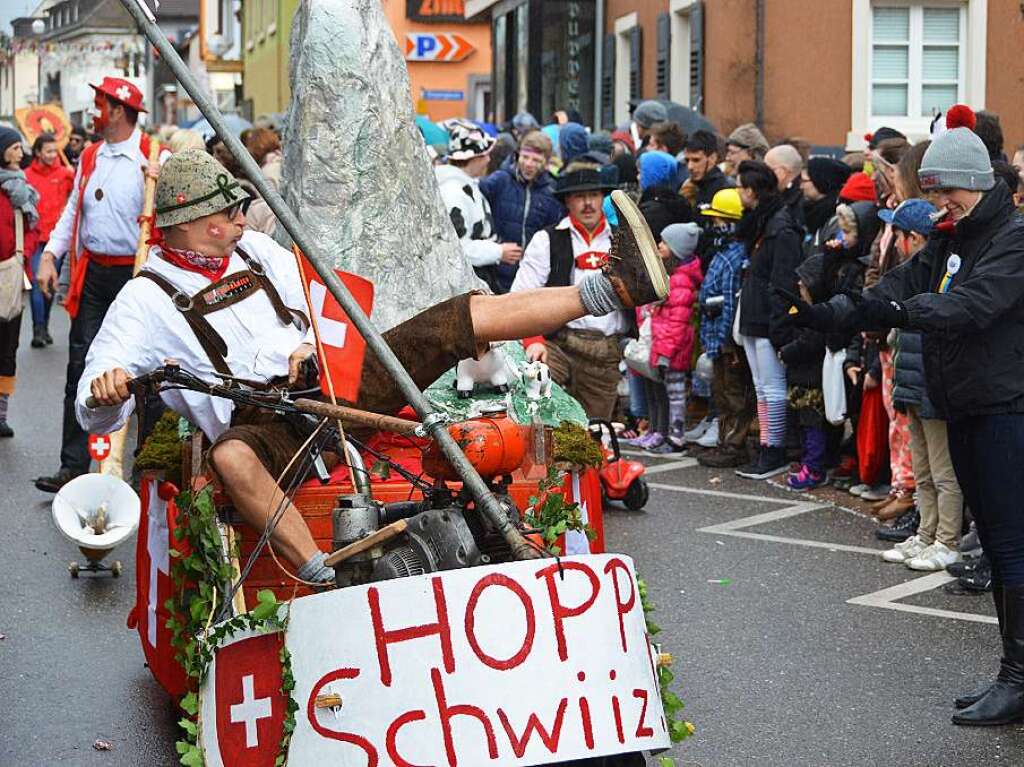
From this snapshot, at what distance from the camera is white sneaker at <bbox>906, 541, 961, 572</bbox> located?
865cm

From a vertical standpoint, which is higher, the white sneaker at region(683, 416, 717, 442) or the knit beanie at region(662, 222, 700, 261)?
the knit beanie at region(662, 222, 700, 261)

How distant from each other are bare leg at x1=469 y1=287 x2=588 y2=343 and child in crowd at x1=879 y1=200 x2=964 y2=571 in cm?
379

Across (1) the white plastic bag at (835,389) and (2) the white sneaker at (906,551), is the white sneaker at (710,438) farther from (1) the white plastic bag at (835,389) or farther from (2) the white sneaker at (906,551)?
(2) the white sneaker at (906,551)

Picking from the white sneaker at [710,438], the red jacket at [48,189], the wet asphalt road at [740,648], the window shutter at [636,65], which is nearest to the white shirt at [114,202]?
the wet asphalt road at [740,648]

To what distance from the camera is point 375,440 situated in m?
6.38

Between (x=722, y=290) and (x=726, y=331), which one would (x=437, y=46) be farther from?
(x=726, y=331)

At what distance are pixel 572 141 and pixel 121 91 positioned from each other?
21.9 feet

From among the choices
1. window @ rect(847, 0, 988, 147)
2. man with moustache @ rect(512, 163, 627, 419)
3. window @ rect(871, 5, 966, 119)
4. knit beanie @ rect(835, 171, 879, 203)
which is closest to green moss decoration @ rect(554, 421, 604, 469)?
man with moustache @ rect(512, 163, 627, 419)

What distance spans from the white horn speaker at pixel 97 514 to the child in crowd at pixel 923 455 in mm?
3678

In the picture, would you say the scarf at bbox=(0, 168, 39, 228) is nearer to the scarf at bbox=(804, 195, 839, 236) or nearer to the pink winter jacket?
the pink winter jacket

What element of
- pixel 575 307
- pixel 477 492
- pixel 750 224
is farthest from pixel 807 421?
pixel 477 492

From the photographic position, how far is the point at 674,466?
1198 centimetres

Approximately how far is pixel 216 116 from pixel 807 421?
6.85 m

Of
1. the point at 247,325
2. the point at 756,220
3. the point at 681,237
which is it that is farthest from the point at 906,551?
the point at 247,325
